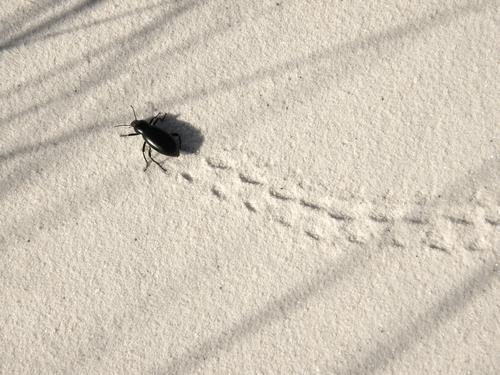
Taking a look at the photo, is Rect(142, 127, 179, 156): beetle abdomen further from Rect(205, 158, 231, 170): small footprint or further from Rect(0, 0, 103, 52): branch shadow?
Rect(0, 0, 103, 52): branch shadow

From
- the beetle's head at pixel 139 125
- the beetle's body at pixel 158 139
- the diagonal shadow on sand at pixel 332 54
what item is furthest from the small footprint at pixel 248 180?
the beetle's head at pixel 139 125

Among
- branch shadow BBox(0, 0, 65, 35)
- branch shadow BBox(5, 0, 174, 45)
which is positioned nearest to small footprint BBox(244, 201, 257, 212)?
Answer: branch shadow BBox(5, 0, 174, 45)

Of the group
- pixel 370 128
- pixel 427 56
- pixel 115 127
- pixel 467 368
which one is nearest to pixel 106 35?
pixel 115 127

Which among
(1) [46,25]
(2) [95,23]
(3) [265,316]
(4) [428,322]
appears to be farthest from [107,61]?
(4) [428,322]

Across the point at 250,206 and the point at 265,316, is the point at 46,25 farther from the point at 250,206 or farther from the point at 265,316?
the point at 265,316

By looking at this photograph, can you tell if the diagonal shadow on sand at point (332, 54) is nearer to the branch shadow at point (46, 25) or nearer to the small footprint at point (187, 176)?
the small footprint at point (187, 176)

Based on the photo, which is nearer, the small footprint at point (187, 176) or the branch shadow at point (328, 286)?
the branch shadow at point (328, 286)

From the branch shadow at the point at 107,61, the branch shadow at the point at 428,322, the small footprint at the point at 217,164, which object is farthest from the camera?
the branch shadow at the point at 107,61

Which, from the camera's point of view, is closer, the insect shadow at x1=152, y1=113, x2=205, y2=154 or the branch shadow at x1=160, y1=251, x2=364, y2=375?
the branch shadow at x1=160, y1=251, x2=364, y2=375
